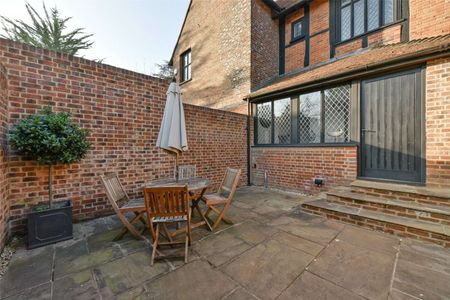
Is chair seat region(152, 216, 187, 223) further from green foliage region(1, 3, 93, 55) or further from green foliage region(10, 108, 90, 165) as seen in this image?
green foliage region(1, 3, 93, 55)

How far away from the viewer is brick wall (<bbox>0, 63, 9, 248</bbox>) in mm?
2307

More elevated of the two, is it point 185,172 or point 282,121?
point 282,121

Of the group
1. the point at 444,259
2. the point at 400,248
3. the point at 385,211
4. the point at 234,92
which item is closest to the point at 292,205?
the point at 385,211

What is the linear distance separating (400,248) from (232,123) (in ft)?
15.1

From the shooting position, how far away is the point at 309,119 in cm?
497

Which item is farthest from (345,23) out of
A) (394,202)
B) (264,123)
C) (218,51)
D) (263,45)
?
(394,202)

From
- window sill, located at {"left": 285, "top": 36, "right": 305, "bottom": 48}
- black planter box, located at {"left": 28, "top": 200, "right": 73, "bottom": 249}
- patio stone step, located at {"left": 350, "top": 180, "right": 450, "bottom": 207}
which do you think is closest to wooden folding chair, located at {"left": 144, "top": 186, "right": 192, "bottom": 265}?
black planter box, located at {"left": 28, "top": 200, "right": 73, "bottom": 249}

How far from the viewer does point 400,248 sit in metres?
2.33

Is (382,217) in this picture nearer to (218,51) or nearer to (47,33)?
(218,51)

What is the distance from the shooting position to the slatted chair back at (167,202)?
6.95ft

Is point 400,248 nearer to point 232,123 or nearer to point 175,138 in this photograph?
point 175,138

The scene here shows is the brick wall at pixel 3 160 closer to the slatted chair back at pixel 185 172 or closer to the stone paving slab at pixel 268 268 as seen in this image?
the slatted chair back at pixel 185 172

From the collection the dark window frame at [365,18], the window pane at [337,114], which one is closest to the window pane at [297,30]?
the dark window frame at [365,18]

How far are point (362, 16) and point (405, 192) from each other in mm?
5302
